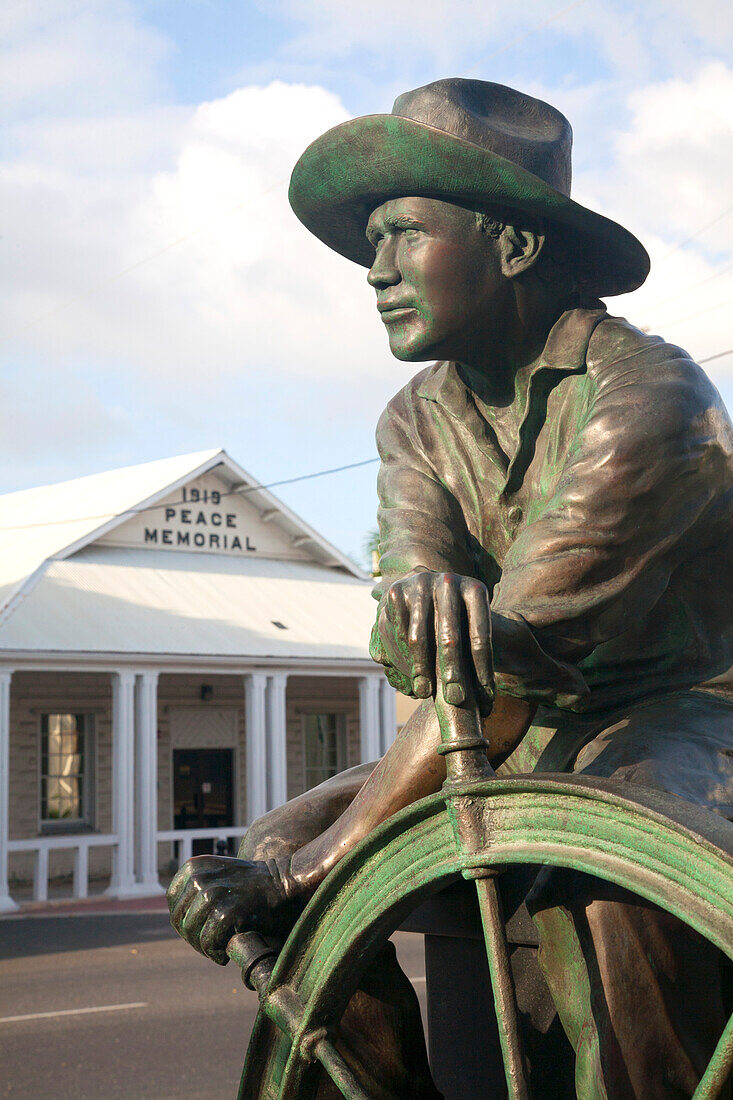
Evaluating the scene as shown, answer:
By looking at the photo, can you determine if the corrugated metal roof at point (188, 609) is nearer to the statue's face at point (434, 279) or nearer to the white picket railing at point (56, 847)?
the white picket railing at point (56, 847)

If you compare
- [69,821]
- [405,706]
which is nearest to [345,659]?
[69,821]

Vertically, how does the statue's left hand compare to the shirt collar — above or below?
below

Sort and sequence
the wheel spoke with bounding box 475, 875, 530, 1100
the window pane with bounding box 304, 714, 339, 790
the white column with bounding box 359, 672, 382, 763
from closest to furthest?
the wheel spoke with bounding box 475, 875, 530, 1100, the white column with bounding box 359, 672, 382, 763, the window pane with bounding box 304, 714, 339, 790

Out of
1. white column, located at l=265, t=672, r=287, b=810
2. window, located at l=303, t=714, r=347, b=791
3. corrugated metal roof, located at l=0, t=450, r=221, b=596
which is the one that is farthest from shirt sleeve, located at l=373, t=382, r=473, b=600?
window, located at l=303, t=714, r=347, b=791

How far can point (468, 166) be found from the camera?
176 centimetres

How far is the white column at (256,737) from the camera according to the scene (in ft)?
55.6

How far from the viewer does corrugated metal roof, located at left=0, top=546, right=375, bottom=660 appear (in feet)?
51.0

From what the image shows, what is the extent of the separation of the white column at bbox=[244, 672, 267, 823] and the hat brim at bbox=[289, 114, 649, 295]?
597 inches

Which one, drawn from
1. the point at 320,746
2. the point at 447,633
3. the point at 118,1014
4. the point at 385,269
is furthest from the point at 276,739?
the point at 447,633

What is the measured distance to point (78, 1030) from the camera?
794 cm

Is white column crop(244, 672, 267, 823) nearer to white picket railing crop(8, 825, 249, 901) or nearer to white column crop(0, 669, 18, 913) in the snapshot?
white picket railing crop(8, 825, 249, 901)

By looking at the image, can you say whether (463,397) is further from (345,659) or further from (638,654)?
(345,659)

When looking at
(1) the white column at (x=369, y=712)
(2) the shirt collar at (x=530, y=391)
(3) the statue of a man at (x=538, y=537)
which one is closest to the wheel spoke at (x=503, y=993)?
(3) the statue of a man at (x=538, y=537)

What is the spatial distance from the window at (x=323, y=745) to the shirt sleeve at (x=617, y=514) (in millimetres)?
19300
